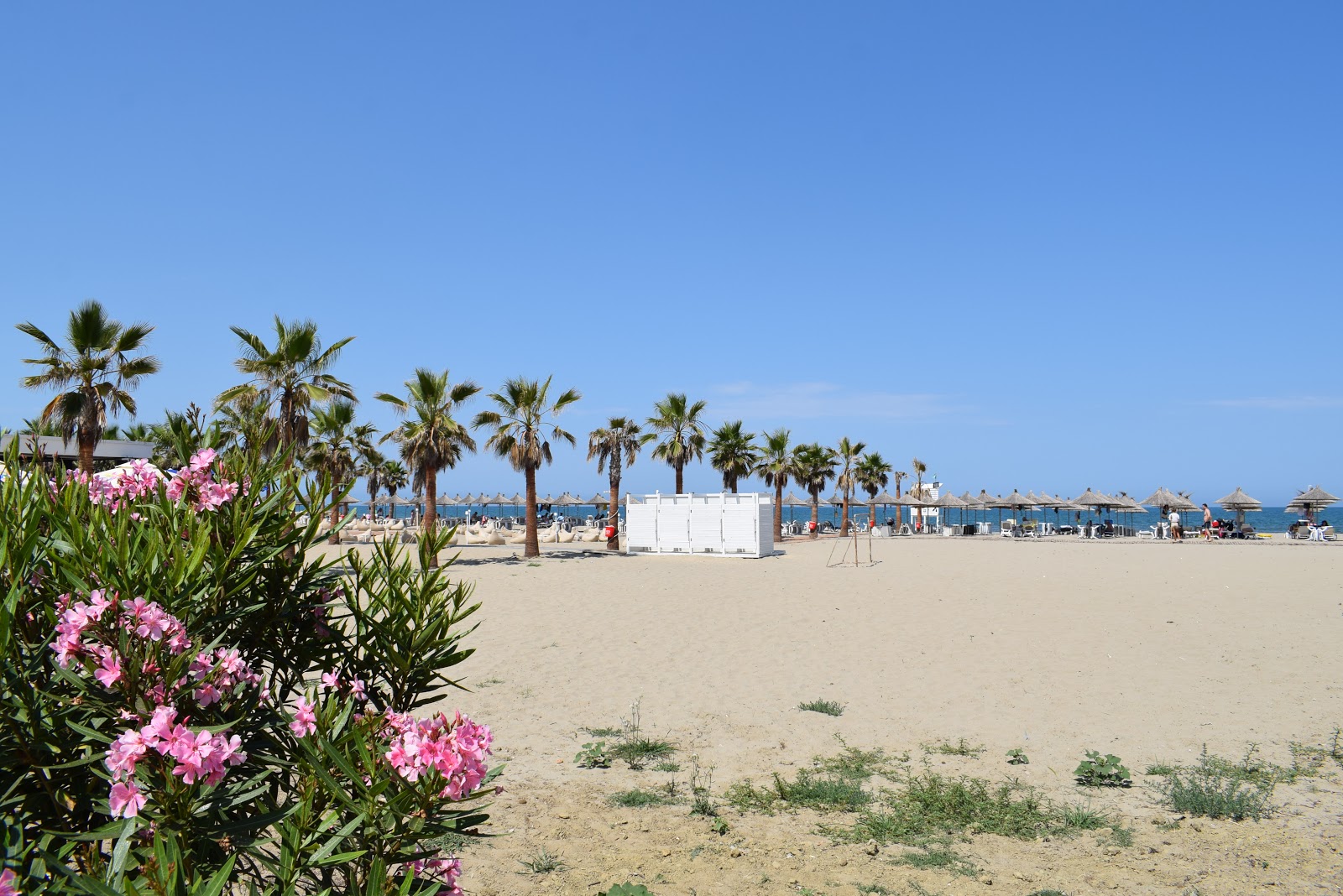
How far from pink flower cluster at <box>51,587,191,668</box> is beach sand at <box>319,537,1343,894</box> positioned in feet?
9.90

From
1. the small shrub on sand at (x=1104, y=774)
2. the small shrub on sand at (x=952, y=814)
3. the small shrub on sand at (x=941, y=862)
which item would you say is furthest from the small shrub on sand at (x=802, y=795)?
the small shrub on sand at (x=1104, y=774)

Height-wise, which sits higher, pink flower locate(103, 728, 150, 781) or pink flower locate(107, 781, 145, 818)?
pink flower locate(103, 728, 150, 781)

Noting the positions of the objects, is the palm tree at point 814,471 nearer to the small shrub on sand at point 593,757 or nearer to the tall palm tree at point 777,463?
the tall palm tree at point 777,463

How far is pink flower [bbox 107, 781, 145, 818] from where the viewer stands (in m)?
1.90

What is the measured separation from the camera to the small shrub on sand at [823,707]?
26.9 feet

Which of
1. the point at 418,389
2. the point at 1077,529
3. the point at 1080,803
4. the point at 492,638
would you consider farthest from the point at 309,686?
the point at 1077,529

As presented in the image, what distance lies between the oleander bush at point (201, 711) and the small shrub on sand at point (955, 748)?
214 inches

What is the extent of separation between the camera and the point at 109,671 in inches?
79.1

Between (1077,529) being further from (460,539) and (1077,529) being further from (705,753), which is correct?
(705,753)

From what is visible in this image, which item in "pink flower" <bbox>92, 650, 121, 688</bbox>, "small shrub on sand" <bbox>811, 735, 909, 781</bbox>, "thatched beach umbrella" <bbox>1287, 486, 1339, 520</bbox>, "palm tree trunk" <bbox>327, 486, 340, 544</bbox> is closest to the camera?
"pink flower" <bbox>92, 650, 121, 688</bbox>

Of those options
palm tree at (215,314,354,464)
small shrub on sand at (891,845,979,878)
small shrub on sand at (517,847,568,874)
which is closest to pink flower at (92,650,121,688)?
small shrub on sand at (517,847,568,874)

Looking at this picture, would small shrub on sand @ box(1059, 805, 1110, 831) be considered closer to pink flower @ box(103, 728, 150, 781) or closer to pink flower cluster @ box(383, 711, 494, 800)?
pink flower cluster @ box(383, 711, 494, 800)

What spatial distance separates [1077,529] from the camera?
5600 cm

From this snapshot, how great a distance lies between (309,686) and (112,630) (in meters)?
0.68
